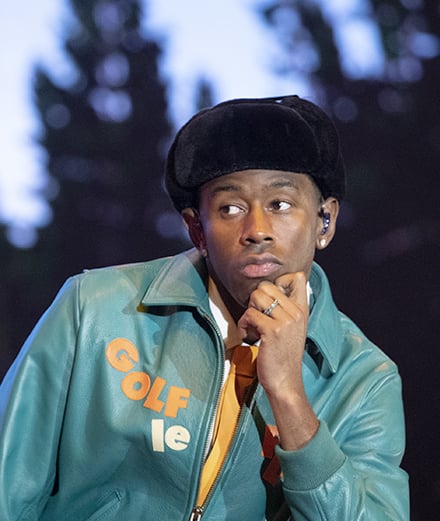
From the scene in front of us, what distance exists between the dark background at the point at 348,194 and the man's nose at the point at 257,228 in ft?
4.93

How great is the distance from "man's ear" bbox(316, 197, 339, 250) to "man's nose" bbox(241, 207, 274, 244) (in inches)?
6.1

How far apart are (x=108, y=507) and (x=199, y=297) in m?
0.41

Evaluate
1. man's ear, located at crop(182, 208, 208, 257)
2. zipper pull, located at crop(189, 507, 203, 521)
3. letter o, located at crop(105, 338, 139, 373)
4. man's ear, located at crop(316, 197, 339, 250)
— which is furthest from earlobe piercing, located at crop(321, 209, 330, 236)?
zipper pull, located at crop(189, 507, 203, 521)

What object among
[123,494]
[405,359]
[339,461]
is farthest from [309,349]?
[405,359]

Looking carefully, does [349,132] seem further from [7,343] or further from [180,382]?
[180,382]

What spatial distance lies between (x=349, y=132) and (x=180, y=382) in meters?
1.64

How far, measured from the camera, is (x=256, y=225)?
1.79m

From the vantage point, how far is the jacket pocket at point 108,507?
6.06ft

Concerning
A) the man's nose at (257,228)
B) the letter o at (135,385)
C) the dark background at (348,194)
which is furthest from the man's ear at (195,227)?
the dark background at (348,194)

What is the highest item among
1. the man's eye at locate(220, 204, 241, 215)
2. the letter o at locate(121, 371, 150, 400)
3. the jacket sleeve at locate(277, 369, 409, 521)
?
the man's eye at locate(220, 204, 241, 215)

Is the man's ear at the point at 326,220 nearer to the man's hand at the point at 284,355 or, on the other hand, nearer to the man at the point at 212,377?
the man at the point at 212,377

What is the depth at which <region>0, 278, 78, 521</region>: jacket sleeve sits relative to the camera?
181 centimetres

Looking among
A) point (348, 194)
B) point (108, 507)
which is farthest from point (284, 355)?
point (348, 194)

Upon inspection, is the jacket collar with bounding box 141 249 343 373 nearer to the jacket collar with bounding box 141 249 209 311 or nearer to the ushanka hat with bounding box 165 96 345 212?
the jacket collar with bounding box 141 249 209 311
